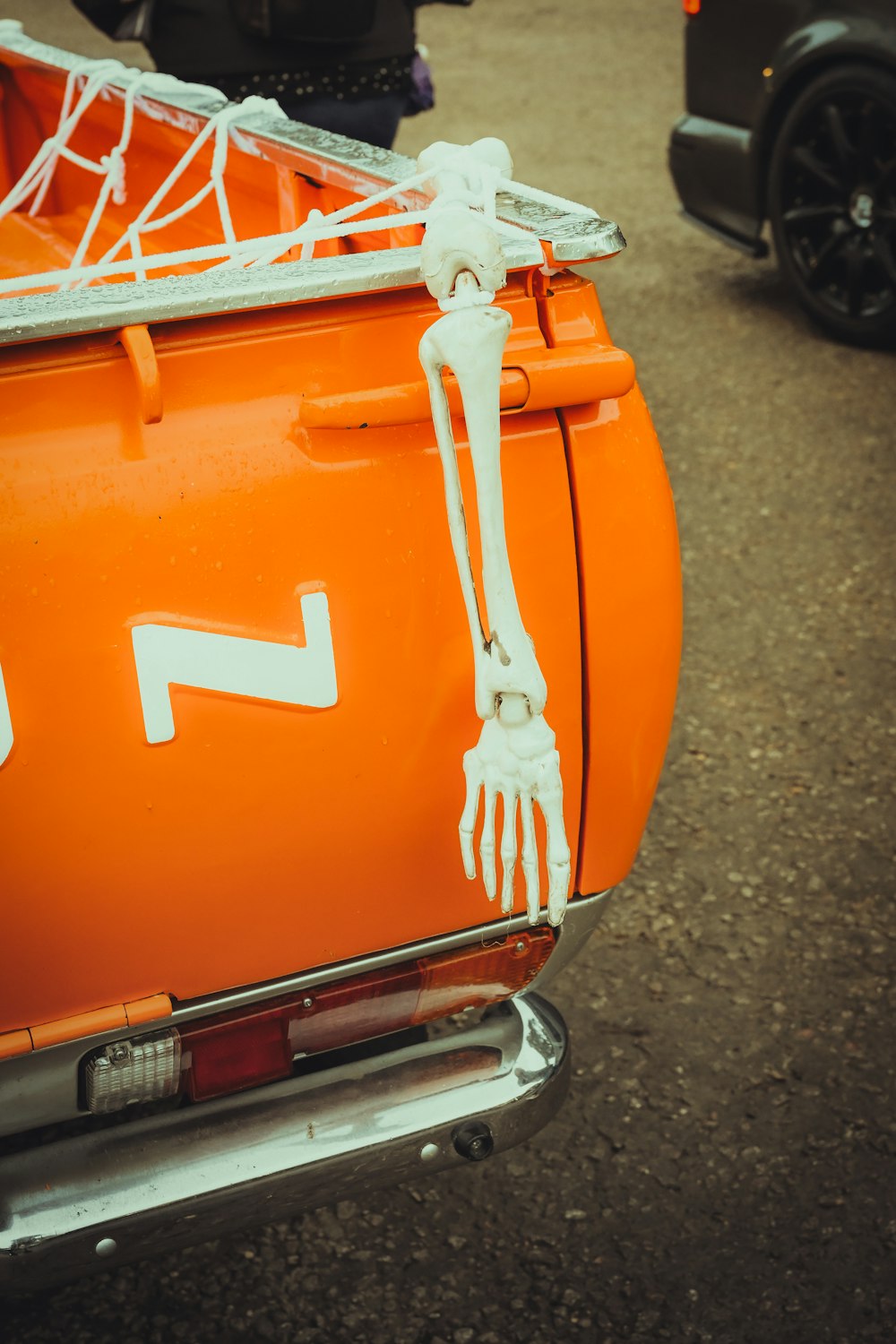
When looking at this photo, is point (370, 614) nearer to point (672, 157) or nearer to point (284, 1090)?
point (284, 1090)

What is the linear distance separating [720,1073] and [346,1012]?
1045 mm

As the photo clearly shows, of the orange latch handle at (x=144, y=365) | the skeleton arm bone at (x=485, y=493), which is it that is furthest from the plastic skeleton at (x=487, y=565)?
the orange latch handle at (x=144, y=365)

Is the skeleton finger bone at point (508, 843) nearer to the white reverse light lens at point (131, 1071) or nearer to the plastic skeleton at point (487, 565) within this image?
the plastic skeleton at point (487, 565)

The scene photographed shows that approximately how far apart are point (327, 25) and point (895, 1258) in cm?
311

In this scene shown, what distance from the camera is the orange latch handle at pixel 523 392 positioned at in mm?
1370

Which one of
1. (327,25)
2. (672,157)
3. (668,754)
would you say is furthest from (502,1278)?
(672,157)

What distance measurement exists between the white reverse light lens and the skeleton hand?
43 centimetres

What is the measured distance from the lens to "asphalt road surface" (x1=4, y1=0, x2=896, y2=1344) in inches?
80.0

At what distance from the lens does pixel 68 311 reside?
130 centimetres

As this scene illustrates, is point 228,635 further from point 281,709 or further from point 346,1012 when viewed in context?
point 346,1012

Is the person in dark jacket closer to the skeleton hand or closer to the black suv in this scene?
the black suv

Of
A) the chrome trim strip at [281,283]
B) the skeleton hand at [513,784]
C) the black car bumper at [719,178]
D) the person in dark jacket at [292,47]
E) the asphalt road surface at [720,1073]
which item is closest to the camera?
the chrome trim strip at [281,283]

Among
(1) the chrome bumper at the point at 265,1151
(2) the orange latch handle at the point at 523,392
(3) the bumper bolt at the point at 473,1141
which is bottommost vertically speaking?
(3) the bumper bolt at the point at 473,1141

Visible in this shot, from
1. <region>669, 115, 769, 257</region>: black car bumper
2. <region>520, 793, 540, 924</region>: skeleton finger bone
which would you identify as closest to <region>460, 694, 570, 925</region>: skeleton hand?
<region>520, 793, 540, 924</region>: skeleton finger bone
